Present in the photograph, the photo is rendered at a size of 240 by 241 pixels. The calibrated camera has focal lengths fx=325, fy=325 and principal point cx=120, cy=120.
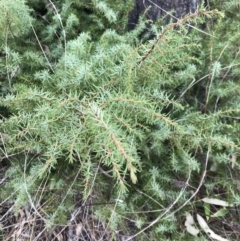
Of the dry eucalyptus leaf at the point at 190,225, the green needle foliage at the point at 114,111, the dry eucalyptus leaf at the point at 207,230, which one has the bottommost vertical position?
the dry eucalyptus leaf at the point at 207,230

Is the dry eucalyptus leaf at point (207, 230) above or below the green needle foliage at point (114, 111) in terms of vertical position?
below

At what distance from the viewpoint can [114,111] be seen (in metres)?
1.17

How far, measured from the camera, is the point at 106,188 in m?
1.43

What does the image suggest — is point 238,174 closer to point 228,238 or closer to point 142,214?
point 228,238

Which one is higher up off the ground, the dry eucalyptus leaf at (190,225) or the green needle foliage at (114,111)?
the green needle foliage at (114,111)

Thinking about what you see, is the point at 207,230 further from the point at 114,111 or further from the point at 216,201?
the point at 114,111

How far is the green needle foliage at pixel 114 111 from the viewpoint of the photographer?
1.19m

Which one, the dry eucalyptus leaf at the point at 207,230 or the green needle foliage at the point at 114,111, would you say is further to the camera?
the dry eucalyptus leaf at the point at 207,230

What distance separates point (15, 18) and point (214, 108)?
982 mm

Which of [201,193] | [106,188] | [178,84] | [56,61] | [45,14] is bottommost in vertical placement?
[201,193]

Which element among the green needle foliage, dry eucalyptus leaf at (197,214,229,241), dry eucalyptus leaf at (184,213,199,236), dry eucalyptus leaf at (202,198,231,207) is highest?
the green needle foliage

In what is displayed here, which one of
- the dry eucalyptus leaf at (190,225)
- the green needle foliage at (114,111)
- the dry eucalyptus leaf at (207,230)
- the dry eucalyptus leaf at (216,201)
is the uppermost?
the green needle foliage at (114,111)

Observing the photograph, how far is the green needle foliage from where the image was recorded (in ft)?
3.89

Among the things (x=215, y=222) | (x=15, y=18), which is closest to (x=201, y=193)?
(x=215, y=222)
